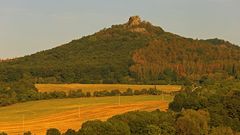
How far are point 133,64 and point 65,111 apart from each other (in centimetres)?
6531

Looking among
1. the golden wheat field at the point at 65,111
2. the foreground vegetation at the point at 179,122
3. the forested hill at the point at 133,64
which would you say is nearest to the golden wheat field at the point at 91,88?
the golden wheat field at the point at 65,111

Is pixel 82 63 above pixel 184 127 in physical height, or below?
above

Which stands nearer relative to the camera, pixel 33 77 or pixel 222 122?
pixel 222 122

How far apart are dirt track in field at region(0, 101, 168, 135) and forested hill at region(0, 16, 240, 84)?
1553 inches

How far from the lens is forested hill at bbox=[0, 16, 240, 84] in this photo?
466 ft

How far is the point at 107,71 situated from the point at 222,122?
82488 mm

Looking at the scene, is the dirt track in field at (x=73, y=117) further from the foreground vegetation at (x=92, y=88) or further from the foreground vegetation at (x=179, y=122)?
the foreground vegetation at (x=92, y=88)

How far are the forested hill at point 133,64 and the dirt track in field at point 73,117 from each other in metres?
39.5

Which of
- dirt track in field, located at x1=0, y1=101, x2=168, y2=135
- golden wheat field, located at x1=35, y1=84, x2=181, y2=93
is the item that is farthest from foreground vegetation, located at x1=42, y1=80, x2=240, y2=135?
golden wheat field, located at x1=35, y1=84, x2=181, y2=93

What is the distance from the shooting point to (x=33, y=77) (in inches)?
5615

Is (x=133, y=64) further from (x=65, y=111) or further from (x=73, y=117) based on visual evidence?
(x=73, y=117)

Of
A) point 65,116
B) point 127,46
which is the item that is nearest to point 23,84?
point 65,116

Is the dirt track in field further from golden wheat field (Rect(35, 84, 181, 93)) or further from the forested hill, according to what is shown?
the forested hill

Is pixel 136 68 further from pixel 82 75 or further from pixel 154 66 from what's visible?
pixel 82 75
